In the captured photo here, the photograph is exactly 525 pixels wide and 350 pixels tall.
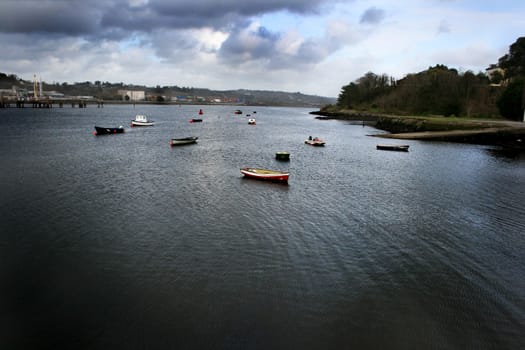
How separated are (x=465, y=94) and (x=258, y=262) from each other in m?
114

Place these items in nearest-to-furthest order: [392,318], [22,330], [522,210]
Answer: [22,330], [392,318], [522,210]

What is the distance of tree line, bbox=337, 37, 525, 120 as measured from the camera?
90.5 m

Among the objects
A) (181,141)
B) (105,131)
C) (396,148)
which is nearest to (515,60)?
(396,148)

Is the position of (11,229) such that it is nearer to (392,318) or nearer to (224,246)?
(224,246)

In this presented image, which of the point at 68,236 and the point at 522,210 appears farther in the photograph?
the point at 522,210

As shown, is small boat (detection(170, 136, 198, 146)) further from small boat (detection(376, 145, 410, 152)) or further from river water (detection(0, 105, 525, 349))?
small boat (detection(376, 145, 410, 152))

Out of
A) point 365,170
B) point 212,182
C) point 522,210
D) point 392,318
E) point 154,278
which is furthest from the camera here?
point 365,170

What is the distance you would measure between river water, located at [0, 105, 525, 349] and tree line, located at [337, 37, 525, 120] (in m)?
61.2

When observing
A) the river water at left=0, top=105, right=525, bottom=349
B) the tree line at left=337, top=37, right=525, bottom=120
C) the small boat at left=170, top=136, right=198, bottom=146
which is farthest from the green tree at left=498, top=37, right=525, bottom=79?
the small boat at left=170, top=136, right=198, bottom=146

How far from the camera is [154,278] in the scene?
17.5 m

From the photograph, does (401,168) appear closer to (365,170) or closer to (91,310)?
(365,170)

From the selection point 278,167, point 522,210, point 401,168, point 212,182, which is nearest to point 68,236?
point 212,182

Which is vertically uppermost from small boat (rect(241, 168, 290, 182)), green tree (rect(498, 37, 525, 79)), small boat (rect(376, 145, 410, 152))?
green tree (rect(498, 37, 525, 79))

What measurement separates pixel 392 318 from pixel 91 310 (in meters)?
11.5
